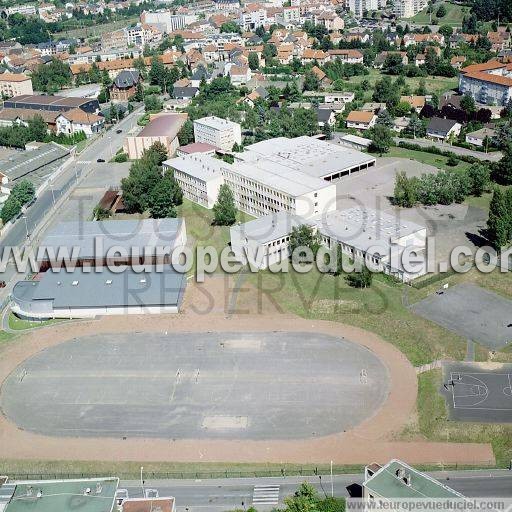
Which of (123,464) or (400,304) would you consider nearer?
(123,464)

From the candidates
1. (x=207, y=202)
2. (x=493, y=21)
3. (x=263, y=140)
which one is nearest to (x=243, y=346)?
(x=207, y=202)

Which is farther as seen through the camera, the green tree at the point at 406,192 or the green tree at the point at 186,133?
the green tree at the point at 186,133

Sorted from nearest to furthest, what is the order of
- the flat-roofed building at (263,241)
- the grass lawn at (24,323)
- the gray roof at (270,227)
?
the grass lawn at (24,323), the flat-roofed building at (263,241), the gray roof at (270,227)

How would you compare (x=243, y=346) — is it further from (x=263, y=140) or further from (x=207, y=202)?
(x=263, y=140)

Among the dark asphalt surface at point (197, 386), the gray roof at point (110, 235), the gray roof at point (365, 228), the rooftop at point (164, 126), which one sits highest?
the rooftop at point (164, 126)

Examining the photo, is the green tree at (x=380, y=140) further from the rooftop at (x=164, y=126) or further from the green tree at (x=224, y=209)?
the rooftop at (x=164, y=126)

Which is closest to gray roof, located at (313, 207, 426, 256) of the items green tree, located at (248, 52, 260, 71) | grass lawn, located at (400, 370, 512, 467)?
grass lawn, located at (400, 370, 512, 467)

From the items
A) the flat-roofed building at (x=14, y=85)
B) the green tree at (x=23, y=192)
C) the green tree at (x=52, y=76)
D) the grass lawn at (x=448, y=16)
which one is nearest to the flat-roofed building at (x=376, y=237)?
the green tree at (x=23, y=192)
